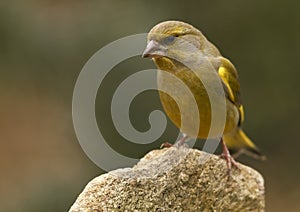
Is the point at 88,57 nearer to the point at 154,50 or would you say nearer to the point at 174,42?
the point at 174,42

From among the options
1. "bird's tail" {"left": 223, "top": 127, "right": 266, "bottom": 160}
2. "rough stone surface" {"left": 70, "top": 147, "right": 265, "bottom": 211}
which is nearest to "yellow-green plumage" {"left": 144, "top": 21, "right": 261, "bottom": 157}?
"rough stone surface" {"left": 70, "top": 147, "right": 265, "bottom": 211}

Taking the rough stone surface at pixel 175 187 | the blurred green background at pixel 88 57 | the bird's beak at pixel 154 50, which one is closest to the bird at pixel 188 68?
the bird's beak at pixel 154 50

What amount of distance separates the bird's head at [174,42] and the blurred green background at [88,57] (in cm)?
304

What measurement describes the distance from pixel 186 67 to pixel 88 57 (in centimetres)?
375

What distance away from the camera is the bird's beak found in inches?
100

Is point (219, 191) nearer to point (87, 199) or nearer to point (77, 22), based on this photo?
point (87, 199)

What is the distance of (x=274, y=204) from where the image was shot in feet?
21.2

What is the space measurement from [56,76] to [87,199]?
14.6 ft

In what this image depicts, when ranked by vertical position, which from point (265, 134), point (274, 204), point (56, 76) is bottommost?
point (274, 204)

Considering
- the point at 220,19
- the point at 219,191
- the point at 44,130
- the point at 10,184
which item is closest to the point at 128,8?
the point at 220,19

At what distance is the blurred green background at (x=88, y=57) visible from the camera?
627 centimetres

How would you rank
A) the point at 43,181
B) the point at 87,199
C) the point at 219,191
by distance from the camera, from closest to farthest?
the point at 87,199 → the point at 219,191 → the point at 43,181

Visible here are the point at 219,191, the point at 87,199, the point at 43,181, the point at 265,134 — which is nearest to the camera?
the point at 87,199

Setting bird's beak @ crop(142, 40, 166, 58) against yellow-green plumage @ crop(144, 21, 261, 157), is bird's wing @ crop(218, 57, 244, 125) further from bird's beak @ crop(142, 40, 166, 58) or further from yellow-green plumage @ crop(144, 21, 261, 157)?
bird's beak @ crop(142, 40, 166, 58)
